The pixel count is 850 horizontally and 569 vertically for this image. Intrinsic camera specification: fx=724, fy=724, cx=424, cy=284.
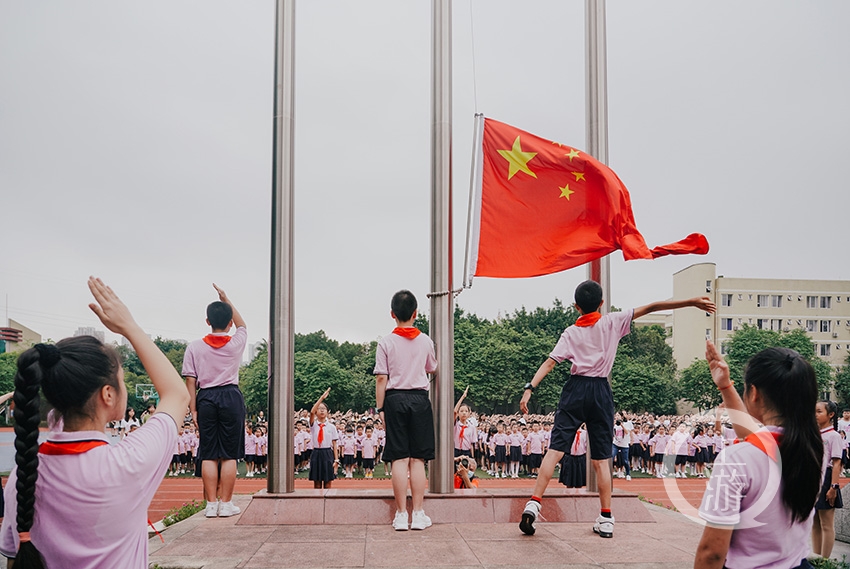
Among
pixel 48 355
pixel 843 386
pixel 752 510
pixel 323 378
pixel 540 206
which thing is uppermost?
pixel 540 206

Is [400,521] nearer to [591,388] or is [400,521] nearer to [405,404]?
[405,404]

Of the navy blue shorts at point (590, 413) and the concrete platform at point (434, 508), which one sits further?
the concrete platform at point (434, 508)

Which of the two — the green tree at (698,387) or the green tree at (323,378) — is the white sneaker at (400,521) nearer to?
the green tree at (323,378)

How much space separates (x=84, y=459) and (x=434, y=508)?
4387 mm

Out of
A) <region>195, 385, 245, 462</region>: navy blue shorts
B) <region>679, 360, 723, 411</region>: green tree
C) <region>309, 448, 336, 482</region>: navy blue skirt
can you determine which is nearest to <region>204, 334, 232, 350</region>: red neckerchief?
<region>195, 385, 245, 462</region>: navy blue shorts

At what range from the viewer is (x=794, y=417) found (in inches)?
86.7

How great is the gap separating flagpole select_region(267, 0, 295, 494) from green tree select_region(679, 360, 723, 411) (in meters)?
45.1

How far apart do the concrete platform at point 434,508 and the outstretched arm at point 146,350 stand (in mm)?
3999

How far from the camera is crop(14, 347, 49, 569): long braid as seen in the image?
5.80 feet

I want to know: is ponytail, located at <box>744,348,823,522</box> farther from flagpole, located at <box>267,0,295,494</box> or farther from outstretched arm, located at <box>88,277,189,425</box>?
flagpole, located at <box>267,0,295,494</box>

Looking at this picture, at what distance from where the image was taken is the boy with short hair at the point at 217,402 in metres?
5.84

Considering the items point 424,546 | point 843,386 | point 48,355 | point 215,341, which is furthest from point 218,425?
point 843,386
